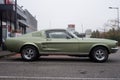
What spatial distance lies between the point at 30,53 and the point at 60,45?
1.41m

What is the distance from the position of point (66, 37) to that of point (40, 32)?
1230mm

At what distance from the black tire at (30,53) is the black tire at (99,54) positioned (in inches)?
101

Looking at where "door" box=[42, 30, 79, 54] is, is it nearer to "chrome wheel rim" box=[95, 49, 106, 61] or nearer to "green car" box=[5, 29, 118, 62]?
"green car" box=[5, 29, 118, 62]

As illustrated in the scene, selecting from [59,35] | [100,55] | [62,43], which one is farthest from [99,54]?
[59,35]

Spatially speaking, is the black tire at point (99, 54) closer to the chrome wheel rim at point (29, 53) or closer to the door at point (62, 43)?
the door at point (62, 43)

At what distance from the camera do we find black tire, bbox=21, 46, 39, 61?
14.7 metres

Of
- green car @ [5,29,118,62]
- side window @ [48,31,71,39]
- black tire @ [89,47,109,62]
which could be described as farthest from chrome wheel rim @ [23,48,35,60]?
black tire @ [89,47,109,62]

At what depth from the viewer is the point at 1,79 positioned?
9.25 metres

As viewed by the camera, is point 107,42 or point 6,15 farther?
point 6,15

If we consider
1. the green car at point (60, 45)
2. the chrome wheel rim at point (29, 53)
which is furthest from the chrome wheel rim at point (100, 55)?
the chrome wheel rim at point (29, 53)

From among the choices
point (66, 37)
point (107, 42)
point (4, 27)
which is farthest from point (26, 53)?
point (4, 27)

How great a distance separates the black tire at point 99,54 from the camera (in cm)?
1442

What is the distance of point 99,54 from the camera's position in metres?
14.5

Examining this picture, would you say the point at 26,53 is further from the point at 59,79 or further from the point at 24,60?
the point at 59,79
